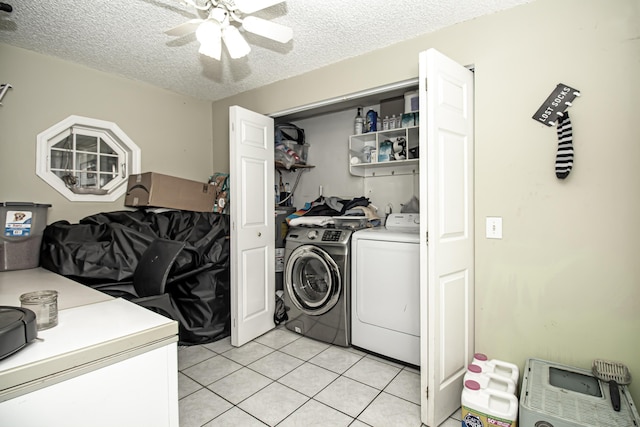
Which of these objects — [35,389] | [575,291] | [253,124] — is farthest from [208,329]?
[575,291]

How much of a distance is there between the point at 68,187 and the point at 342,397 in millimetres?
2895

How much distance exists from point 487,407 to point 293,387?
1179 millimetres

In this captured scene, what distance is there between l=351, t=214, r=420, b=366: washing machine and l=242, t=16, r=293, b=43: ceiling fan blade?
1.57 meters

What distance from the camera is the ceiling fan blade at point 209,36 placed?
5.50ft

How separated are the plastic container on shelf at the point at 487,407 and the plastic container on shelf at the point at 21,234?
3.07m

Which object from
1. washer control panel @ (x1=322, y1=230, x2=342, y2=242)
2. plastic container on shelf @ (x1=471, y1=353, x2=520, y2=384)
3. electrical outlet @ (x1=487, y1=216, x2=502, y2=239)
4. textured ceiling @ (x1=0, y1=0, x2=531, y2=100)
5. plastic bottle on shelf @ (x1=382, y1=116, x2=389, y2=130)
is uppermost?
textured ceiling @ (x1=0, y1=0, x2=531, y2=100)

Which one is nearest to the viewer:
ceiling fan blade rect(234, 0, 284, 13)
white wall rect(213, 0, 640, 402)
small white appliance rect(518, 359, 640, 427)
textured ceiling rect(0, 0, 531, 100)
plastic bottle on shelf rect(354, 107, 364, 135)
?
small white appliance rect(518, 359, 640, 427)

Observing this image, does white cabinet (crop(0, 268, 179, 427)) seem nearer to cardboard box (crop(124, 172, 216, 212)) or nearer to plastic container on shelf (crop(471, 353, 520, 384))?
plastic container on shelf (crop(471, 353, 520, 384))

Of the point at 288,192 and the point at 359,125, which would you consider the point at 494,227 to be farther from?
the point at 288,192

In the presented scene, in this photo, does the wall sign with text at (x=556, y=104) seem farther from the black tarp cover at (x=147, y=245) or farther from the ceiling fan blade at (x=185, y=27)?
the black tarp cover at (x=147, y=245)

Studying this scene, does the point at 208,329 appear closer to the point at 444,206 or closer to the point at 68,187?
the point at 68,187

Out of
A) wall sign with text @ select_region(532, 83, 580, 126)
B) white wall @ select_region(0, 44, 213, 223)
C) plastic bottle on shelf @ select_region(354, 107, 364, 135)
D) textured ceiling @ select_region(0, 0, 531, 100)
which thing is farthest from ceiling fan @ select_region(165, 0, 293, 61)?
white wall @ select_region(0, 44, 213, 223)

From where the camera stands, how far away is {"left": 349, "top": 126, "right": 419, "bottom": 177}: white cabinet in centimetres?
291

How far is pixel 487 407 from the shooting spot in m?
1.61
